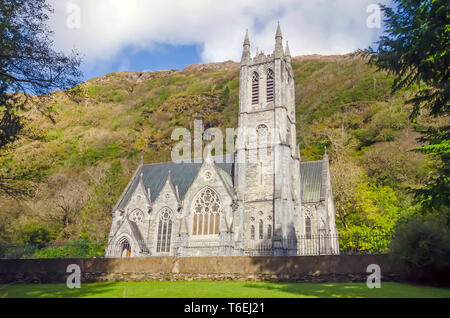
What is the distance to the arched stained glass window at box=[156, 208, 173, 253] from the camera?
110ft

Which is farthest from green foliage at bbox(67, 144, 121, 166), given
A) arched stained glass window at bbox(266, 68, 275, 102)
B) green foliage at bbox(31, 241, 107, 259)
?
arched stained glass window at bbox(266, 68, 275, 102)

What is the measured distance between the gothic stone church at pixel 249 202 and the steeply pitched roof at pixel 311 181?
92 mm

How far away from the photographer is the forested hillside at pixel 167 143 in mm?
21138

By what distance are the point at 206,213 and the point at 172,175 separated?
29.9 ft

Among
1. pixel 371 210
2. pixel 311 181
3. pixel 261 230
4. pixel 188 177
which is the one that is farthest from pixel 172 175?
pixel 371 210

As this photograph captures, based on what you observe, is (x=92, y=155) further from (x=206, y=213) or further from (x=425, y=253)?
(x=425, y=253)

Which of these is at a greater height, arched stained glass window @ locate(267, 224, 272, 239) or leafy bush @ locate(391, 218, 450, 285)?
arched stained glass window @ locate(267, 224, 272, 239)

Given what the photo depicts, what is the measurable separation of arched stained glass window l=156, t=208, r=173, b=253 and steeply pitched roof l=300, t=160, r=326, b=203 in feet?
42.7

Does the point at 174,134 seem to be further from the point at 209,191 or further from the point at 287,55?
the point at 209,191

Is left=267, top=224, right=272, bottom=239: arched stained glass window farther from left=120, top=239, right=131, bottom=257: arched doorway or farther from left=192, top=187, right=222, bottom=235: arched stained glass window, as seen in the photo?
left=120, top=239, right=131, bottom=257: arched doorway

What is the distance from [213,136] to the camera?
8338cm

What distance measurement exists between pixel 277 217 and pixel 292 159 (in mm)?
7058

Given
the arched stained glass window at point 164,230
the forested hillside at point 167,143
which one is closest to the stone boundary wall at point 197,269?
the forested hillside at point 167,143

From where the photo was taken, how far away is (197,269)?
672 inches
